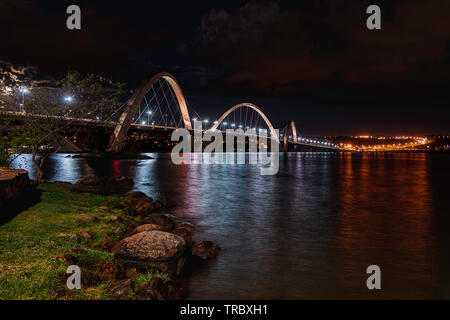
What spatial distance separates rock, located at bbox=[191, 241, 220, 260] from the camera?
36.0 ft

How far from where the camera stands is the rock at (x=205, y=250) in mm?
10961

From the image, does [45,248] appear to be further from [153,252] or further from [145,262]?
[153,252]

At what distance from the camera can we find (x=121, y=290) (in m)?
7.16

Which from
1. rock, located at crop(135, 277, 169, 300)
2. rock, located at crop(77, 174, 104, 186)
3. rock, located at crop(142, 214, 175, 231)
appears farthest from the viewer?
rock, located at crop(77, 174, 104, 186)

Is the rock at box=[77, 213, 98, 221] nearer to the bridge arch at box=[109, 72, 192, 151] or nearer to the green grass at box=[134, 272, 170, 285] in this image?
the green grass at box=[134, 272, 170, 285]

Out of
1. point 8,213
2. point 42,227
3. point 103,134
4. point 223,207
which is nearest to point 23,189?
point 8,213

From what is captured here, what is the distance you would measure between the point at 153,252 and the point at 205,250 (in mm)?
2224

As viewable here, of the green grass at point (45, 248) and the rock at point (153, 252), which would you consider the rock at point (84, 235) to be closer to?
the green grass at point (45, 248)

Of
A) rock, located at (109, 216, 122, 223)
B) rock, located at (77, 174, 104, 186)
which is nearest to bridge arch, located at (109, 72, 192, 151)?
rock, located at (77, 174, 104, 186)

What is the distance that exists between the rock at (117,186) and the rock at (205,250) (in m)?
12.4

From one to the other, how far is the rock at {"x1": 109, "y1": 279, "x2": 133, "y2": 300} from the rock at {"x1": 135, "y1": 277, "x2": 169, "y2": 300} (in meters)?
0.18

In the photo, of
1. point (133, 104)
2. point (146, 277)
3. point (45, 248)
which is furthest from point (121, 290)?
point (133, 104)

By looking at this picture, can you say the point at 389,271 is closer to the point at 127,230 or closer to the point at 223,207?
the point at 127,230

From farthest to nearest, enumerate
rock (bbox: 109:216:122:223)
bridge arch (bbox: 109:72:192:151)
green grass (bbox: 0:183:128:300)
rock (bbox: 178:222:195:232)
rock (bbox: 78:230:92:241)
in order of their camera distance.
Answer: bridge arch (bbox: 109:72:192:151)
rock (bbox: 178:222:195:232)
rock (bbox: 109:216:122:223)
rock (bbox: 78:230:92:241)
green grass (bbox: 0:183:128:300)
